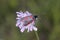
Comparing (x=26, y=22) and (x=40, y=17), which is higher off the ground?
(x=40, y=17)

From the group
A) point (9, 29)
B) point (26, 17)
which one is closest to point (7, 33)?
point (9, 29)

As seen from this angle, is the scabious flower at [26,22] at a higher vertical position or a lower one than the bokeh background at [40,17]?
lower

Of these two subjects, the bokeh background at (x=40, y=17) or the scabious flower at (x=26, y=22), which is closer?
the scabious flower at (x=26, y=22)

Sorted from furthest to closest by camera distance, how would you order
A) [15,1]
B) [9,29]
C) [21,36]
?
[15,1], [9,29], [21,36]

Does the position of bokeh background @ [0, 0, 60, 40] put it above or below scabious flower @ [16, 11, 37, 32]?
above

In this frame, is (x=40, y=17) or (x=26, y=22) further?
(x=40, y=17)

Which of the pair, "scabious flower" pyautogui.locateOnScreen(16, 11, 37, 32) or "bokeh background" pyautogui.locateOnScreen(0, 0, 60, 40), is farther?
"bokeh background" pyautogui.locateOnScreen(0, 0, 60, 40)

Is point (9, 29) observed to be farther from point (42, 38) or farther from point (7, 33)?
point (42, 38)

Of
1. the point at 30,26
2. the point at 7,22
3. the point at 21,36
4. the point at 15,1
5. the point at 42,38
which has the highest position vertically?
the point at 15,1
